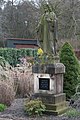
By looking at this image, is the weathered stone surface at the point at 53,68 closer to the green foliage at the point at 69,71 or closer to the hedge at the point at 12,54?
the green foliage at the point at 69,71

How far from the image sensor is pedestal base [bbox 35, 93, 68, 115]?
24.7ft

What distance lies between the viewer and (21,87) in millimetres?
10414

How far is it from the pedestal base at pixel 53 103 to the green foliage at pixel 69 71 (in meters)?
1.68

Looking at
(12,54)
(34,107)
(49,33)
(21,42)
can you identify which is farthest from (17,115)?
(21,42)

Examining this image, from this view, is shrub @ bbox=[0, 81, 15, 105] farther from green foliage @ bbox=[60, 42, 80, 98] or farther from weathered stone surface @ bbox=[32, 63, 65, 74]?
green foliage @ bbox=[60, 42, 80, 98]

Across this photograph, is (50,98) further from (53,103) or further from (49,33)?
(49,33)

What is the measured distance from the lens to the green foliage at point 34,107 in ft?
23.9

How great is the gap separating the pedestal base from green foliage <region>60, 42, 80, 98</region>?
168 cm

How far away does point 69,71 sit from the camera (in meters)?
9.70

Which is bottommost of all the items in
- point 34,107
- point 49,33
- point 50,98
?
point 34,107

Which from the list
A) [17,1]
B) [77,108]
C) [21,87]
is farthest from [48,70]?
[17,1]

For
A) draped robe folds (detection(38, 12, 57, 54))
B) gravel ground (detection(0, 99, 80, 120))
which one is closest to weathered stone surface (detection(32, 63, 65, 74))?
draped robe folds (detection(38, 12, 57, 54))

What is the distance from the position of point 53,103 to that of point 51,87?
426mm

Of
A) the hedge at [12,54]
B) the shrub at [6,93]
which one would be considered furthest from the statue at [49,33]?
the hedge at [12,54]
